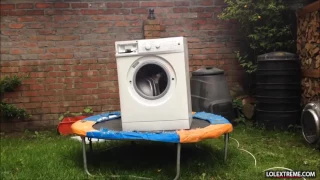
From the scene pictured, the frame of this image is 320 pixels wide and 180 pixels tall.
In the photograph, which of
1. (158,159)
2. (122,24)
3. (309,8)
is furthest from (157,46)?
(309,8)

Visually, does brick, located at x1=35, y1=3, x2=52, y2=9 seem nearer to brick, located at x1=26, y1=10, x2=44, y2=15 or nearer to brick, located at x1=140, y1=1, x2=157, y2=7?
brick, located at x1=26, y1=10, x2=44, y2=15

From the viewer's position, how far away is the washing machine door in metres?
2.52

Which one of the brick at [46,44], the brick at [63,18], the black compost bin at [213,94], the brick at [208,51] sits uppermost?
the brick at [63,18]

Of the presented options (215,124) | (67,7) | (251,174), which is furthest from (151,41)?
(67,7)

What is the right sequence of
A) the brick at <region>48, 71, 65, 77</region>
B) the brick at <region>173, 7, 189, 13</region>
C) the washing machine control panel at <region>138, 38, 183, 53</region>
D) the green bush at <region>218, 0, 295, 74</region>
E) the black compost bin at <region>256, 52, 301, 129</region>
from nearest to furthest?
1. the washing machine control panel at <region>138, 38, 183, 53</region>
2. the black compost bin at <region>256, 52, 301, 129</region>
3. the green bush at <region>218, 0, 295, 74</region>
4. the brick at <region>48, 71, 65, 77</region>
5. the brick at <region>173, 7, 189, 13</region>

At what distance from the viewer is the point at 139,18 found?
4.41 metres

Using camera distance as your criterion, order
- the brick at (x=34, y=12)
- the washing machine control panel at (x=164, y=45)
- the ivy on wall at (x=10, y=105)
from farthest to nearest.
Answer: the brick at (x=34, y=12)
the ivy on wall at (x=10, y=105)
the washing machine control panel at (x=164, y=45)

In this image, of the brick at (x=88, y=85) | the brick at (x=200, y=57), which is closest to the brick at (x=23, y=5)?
the brick at (x=88, y=85)

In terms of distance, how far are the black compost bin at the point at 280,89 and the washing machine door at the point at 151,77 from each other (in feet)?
5.70

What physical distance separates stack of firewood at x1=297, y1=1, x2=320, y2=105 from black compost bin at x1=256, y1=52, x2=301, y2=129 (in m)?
0.09

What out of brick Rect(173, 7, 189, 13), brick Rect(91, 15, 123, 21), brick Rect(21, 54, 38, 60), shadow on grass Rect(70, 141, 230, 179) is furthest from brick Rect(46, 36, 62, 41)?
shadow on grass Rect(70, 141, 230, 179)

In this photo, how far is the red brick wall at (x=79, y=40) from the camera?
4254 mm

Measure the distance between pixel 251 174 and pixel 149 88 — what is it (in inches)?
41.4

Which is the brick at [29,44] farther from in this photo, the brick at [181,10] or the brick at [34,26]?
the brick at [181,10]
